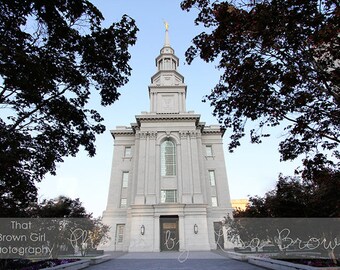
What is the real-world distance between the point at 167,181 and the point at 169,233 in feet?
19.4

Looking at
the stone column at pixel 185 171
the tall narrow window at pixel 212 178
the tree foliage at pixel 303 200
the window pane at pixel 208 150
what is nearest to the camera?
the tree foliage at pixel 303 200

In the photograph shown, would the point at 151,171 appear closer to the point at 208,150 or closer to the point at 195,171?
the point at 195,171

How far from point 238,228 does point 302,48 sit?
16.8m

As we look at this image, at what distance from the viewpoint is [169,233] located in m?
28.5

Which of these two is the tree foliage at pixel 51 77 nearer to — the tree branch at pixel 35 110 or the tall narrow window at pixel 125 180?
the tree branch at pixel 35 110

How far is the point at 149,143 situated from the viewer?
32375mm

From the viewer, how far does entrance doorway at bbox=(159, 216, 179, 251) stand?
2791 cm

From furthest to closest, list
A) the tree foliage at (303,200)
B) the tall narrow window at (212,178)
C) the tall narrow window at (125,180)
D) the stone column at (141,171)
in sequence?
1. the tall narrow window at (212,178)
2. the tall narrow window at (125,180)
3. the stone column at (141,171)
4. the tree foliage at (303,200)

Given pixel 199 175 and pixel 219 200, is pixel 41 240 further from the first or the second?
pixel 219 200

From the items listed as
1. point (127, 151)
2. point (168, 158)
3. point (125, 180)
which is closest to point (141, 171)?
point (168, 158)

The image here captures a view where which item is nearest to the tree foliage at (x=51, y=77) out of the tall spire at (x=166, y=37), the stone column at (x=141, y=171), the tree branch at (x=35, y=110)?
the tree branch at (x=35, y=110)

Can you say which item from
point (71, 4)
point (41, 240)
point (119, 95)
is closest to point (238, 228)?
point (41, 240)

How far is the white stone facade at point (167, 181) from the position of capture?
28.1 metres

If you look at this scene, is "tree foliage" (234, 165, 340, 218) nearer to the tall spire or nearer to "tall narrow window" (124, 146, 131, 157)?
"tall narrow window" (124, 146, 131, 157)
